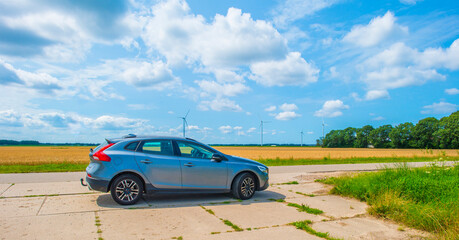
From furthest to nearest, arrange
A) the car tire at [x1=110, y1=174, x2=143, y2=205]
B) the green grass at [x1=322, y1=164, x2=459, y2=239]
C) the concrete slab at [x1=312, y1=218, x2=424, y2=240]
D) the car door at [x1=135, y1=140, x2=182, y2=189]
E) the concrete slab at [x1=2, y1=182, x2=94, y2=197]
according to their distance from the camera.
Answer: the concrete slab at [x1=2, y1=182, x2=94, y2=197], the car door at [x1=135, y1=140, x2=182, y2=189], the car tire at [x1=110, y1=174, x2=143, y2=205], the green grass at [x1=322, y1=164, x2=459, y2=239], the concrete slab at [x1=312, y1=218, x2=424, y2=240]

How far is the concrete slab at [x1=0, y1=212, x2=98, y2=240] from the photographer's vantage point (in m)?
4.62

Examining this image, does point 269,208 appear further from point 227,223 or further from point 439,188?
point 439,188

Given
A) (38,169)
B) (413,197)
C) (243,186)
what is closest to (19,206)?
(243,186)

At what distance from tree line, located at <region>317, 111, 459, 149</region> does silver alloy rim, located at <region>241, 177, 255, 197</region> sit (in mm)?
72527

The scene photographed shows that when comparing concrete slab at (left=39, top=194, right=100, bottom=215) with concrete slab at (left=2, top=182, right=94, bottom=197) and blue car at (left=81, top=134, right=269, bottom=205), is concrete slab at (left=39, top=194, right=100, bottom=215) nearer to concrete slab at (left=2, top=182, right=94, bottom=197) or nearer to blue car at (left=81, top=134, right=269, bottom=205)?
blue car at (left=81, top=134, right=269, bottom=205)

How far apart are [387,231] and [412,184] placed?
2495 mm

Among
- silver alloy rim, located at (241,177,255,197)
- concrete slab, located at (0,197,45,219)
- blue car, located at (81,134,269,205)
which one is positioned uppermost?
blue car, located at (81,134,269,205)

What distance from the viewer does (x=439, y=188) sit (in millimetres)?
6734

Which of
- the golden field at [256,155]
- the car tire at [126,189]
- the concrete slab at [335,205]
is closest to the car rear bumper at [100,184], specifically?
the car tire at [126,189]

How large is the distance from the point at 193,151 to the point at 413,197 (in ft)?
15.9

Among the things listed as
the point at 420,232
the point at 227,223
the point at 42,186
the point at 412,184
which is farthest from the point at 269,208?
the point at 42,186

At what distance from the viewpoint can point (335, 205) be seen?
706 centimetres

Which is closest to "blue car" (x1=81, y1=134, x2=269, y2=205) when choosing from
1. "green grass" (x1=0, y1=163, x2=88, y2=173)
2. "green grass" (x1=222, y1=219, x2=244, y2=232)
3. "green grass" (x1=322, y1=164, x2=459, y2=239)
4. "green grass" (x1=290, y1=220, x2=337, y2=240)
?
"green grass" (x1=222, y1=219, x2=244, y2=232)

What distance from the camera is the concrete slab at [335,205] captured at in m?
6.32
